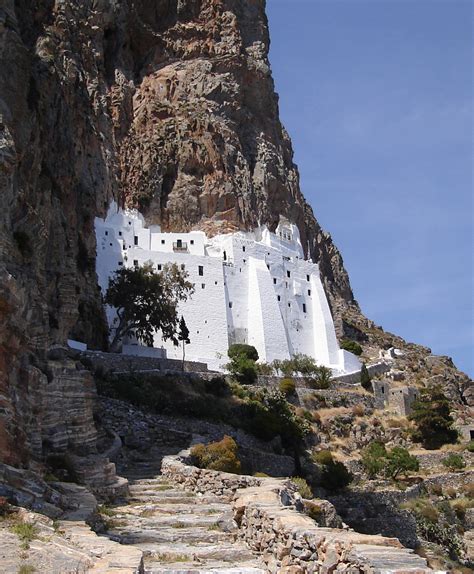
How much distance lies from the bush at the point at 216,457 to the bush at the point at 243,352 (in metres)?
26.2

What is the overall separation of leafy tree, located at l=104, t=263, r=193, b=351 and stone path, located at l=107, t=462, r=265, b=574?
24149 mm

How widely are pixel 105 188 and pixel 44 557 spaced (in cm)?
4524

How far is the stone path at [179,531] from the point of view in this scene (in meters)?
10.5

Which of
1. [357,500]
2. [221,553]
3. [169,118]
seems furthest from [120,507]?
[169,118]

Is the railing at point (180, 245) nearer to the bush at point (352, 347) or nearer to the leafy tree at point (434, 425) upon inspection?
the bush at point (352, 347)

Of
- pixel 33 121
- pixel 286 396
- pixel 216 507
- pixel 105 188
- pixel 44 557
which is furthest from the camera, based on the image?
pixel 105 188

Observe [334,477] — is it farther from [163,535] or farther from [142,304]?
[163,535]

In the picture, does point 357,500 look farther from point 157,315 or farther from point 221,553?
point 221,553

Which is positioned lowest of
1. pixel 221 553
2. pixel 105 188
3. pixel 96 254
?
pixel 221 553

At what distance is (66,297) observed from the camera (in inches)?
1005

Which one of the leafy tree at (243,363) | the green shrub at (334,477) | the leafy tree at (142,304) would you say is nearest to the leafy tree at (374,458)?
the green shrub at (334,477)

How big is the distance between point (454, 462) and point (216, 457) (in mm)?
19884

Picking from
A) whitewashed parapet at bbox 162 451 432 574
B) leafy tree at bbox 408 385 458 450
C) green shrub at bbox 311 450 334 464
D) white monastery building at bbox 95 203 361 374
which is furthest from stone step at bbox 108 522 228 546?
white monastery building at bbox 95 203 361 374

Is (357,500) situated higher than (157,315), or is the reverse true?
(157,315)
